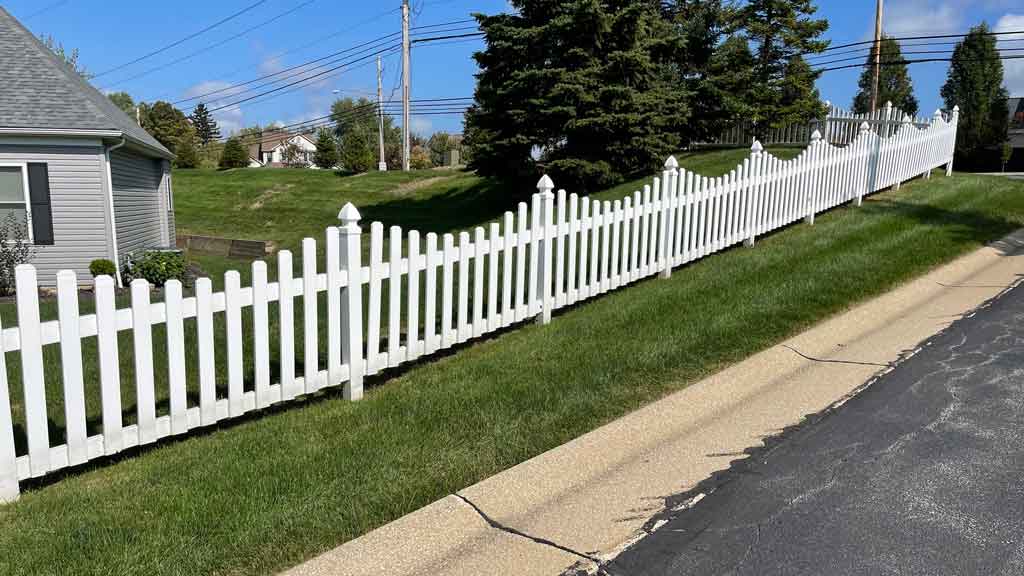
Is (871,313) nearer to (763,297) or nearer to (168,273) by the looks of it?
(763,297)

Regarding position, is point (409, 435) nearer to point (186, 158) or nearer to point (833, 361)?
point (833, 361)

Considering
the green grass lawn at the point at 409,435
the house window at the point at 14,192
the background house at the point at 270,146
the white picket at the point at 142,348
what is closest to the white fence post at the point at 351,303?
the green grass lawn at the point at 409,435

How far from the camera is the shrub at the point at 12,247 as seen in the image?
512 inches

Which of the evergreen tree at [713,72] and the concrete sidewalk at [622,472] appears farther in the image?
the evergreen tree at [713,72]

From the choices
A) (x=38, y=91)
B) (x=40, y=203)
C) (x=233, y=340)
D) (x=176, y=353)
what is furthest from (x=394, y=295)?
(x=38, y=91)

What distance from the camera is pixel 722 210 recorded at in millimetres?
8812

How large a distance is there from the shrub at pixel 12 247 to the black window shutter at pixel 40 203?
174mm

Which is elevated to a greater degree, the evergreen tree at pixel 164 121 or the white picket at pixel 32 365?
the evergreen tree at pixel 164 121

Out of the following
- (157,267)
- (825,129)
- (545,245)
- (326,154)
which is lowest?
(157,267)

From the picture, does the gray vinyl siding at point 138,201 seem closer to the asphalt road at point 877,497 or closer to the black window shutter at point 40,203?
the black window shutter at point 40,203

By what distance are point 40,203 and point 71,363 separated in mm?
12282

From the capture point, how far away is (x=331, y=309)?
4.98 m

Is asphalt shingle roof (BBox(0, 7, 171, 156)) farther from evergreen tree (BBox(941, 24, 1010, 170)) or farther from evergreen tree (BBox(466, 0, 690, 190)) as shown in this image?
evergreen tree (BBox(941, 24, 1010, 170))

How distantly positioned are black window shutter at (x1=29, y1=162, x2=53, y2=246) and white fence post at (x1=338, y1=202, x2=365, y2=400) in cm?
1174
